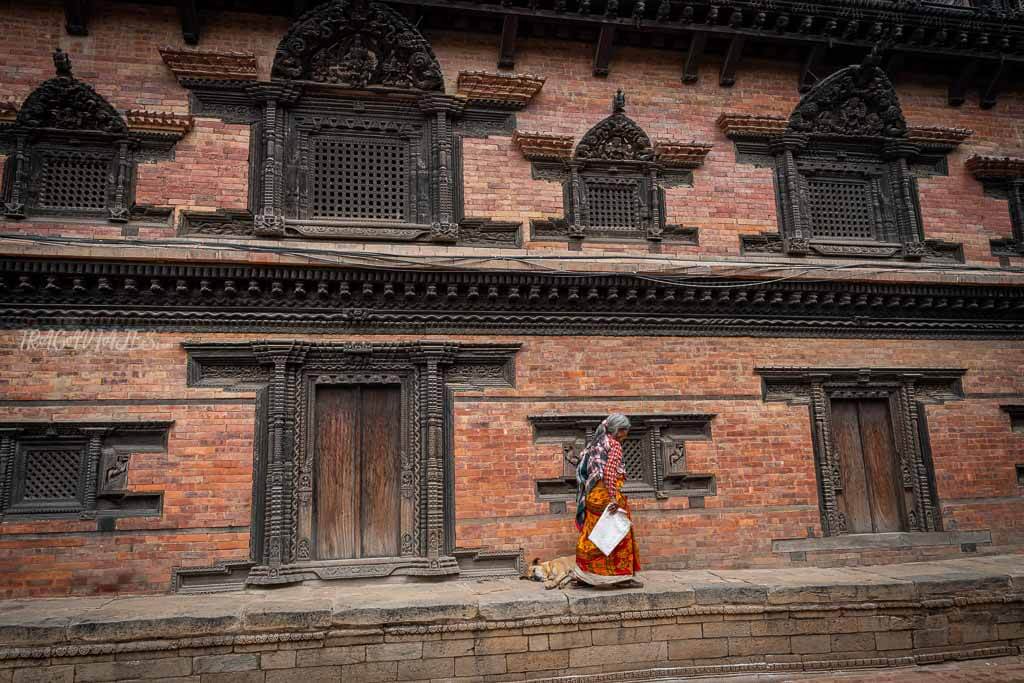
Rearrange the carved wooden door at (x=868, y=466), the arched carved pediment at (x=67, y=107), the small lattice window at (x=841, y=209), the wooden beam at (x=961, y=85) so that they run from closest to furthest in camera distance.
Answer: the arched carved pediment at (x=67, y=107)
the carved wooden door at (x=868, y=466)
the small lattice window at (x=841, y=209)
the wooden beam at (x=961, y=85)

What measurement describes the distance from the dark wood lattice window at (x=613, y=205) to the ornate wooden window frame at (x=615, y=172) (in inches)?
0.5

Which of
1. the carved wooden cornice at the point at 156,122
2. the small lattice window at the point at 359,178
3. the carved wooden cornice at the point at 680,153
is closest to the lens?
the carved wooden cornice at the point at 156,122

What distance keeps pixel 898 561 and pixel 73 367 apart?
389 inches

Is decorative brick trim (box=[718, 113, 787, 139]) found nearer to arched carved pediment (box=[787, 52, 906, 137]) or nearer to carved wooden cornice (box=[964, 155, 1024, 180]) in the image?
arched carved pediment (box=[787, 52, 906, 137])

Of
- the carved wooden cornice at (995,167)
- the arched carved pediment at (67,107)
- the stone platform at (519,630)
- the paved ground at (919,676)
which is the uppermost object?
the arched carved pediment at (67,107)

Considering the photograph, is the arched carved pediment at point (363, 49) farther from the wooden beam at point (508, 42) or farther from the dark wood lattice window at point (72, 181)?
the dark wood lattice window at point (72, 181)

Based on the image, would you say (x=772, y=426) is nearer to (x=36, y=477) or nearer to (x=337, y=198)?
(x=337, y=198)

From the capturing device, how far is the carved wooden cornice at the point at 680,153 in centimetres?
904

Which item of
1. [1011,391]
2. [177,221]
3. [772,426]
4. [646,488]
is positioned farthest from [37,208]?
[1011,391]

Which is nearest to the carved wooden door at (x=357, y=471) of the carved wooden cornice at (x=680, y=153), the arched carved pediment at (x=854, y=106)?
the carved wooden cornice at (x=680, y=153)

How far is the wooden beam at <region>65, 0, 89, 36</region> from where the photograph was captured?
795 cm

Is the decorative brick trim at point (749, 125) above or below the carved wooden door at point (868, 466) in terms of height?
above

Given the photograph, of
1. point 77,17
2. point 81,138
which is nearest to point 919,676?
point 81,138

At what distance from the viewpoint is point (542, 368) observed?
26.9ft
